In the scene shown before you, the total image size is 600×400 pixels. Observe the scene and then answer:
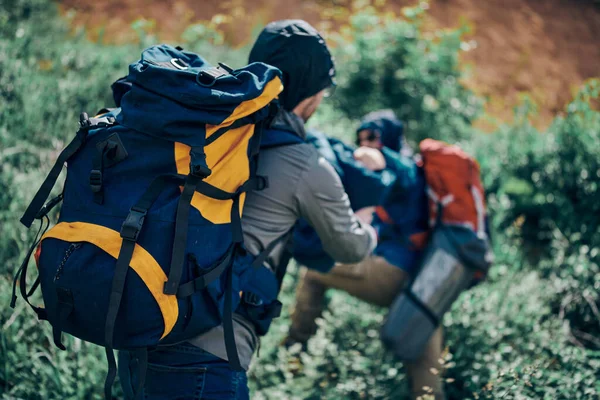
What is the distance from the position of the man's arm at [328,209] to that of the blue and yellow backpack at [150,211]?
26 centimetres

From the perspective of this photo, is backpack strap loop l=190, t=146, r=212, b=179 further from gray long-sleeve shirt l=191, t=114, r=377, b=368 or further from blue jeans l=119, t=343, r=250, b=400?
blue jeans l=119, t=343, r=250, b=400

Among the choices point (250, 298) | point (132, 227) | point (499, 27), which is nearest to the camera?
point (132, 227)

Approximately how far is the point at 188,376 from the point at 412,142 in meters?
4.22

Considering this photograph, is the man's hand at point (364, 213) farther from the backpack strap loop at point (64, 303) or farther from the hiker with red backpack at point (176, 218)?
the backpack strap loop at point (64, 303)

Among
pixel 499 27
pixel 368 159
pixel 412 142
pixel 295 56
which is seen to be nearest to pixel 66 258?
pixel 295 56

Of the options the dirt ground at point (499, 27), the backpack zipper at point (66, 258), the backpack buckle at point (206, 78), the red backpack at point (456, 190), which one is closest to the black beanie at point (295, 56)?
the backpack buckle at point (206, 78)

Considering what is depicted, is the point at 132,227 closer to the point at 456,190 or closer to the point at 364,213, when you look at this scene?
the point at 364,213

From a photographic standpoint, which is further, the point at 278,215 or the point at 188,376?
the point at 278,215

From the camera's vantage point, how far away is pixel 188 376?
1616 mm

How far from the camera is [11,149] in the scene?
337 centimetres

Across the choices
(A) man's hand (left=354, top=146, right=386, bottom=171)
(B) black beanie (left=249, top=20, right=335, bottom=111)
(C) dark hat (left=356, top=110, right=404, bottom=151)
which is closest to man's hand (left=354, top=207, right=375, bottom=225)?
(A) man's hand (left=354, top=146, right=386, bottom=171)

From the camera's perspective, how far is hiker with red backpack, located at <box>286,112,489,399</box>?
279cm

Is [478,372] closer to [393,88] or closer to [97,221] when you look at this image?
[97,221]

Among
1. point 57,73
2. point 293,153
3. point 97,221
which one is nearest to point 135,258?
point 97,221
